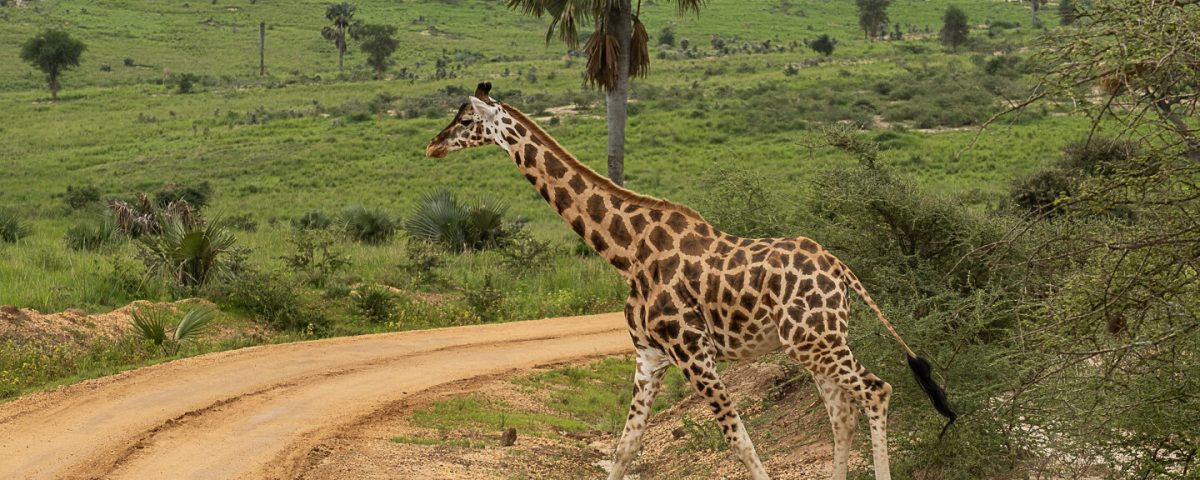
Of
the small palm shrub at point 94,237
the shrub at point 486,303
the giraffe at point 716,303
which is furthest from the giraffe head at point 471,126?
the small palm shrub at point 94,237

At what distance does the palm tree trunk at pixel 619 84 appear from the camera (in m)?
25.6

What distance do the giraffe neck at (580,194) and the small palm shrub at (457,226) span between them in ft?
53.5

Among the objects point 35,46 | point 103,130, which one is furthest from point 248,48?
point 103,130

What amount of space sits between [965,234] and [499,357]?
7252 mm

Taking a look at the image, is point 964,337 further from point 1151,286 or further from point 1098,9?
point 1098,9

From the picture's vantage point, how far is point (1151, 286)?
851 centimetres

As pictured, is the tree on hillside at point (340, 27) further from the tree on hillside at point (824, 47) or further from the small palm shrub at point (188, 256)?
the small palm shrub at point (188, 256)

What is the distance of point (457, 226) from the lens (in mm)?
26469

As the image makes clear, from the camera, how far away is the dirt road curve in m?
11.2

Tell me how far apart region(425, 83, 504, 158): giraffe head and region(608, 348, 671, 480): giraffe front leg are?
2.06 m

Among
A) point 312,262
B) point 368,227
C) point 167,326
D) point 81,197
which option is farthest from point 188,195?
point 167,326

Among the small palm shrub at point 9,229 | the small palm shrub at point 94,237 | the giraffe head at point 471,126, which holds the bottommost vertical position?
the small palm shrub at point 9,229

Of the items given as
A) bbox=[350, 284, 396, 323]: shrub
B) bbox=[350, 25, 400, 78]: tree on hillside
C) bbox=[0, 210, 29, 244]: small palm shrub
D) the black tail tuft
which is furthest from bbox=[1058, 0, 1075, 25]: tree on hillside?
bbox=[350, 25, 400, 78]: tree on hillside

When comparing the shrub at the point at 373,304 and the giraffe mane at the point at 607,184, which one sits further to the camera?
the shrub at the point at 373,304
